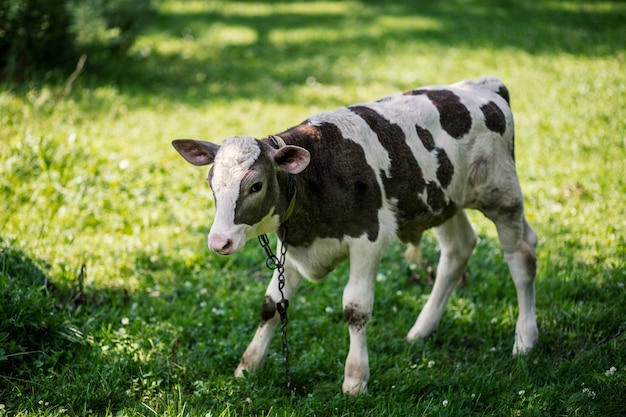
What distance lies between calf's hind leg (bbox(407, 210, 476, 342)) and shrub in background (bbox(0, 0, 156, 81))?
721 cm

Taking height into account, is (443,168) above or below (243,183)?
below

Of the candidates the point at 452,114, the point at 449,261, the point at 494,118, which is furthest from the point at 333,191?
the point at 449,261

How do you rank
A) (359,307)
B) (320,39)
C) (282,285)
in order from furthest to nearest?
(320,39) → (282,285) → (359,307)

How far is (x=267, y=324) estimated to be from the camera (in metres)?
4.55

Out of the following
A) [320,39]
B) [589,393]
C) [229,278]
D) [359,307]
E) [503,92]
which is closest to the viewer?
[589,393]

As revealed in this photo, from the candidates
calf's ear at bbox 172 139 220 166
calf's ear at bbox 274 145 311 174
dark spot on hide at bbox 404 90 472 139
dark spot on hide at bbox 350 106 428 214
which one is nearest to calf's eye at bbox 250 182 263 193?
calf's ear at bbox 274 145 311 174

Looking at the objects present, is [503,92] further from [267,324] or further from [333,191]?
[267,324]

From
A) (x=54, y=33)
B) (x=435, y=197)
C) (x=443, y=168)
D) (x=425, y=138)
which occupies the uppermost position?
(x=425, y=138)

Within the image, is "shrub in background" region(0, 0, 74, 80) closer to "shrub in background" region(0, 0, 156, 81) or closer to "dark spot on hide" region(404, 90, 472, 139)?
"shrub in background" region(0, 0, 156, 81)

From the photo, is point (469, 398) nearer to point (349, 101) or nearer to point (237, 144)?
point (237, 144)

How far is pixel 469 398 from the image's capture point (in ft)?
13.6

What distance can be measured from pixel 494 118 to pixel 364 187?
1.20 metres

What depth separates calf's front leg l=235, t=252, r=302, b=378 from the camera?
4.48 meters

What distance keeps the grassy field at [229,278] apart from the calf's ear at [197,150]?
4.62ft
